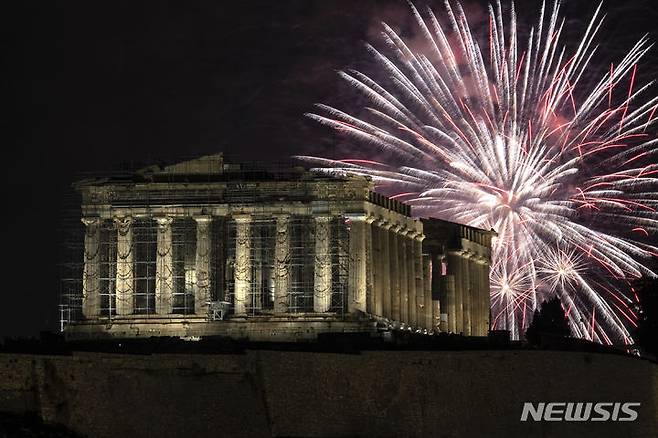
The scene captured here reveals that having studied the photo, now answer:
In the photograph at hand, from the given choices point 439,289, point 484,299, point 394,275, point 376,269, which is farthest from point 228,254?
point 484,299

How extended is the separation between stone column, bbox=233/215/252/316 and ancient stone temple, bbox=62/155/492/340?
0.22 feet

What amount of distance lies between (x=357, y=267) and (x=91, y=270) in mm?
18483

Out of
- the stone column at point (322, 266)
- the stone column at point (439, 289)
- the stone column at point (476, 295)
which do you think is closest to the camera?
the stone column at point (322, 266)

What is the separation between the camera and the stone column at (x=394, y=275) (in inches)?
5595

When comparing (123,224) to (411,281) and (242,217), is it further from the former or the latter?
(411,281)

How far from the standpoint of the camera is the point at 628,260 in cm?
13600

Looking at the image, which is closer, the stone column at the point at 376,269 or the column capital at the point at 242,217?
the column capital at the point at 242,217

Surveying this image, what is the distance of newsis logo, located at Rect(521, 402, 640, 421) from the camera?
111 meters

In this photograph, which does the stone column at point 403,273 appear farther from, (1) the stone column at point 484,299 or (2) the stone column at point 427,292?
(1) the stone column at point 484,299

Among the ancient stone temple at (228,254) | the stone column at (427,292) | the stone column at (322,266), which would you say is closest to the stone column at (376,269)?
the ancient stone temple at (228,254)

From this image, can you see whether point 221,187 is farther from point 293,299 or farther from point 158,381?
point 158,381

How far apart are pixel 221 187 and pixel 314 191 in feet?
21.0

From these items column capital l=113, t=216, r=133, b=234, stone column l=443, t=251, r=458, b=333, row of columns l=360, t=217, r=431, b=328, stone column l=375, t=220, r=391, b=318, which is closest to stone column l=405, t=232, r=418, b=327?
row of columns l=360, t=217, r=431, b=328

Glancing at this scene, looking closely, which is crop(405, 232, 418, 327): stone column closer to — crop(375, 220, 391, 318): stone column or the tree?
crop(375, 220, 391, 318): stone column
